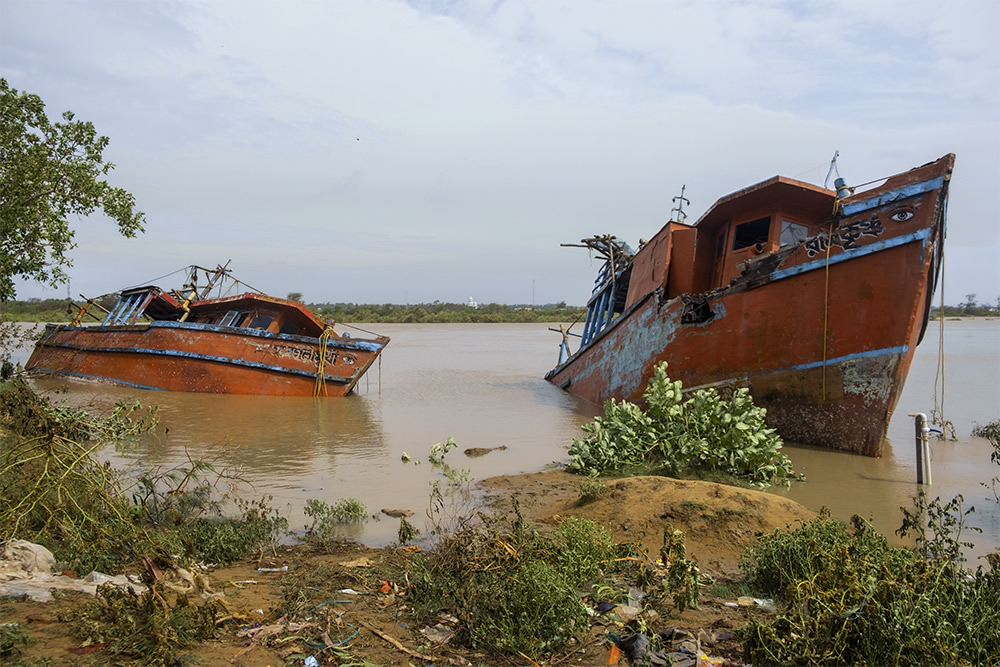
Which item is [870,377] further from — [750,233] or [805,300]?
[750,233]

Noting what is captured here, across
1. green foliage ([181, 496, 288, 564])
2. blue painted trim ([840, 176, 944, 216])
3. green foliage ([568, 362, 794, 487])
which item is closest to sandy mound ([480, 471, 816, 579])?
green foliage ([568, 362, 794, 487])

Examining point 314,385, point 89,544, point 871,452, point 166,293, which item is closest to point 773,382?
point 871,452

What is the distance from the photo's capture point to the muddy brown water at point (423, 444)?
669cm

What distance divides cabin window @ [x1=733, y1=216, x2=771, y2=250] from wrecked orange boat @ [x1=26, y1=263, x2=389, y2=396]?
26.5 ft

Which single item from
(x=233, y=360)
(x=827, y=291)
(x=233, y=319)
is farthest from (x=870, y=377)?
(x=233, y=319)

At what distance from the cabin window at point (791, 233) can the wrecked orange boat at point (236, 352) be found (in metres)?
8.80

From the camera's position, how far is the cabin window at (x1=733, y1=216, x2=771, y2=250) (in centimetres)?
1060

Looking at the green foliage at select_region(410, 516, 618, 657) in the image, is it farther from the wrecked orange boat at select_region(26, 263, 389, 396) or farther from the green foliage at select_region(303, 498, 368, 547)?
the wrecked orange boat at select_region(26, 263, 389, 396)

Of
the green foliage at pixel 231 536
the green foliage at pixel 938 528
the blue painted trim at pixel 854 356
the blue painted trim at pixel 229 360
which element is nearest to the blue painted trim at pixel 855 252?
the blue painted trim at pixel 854 356

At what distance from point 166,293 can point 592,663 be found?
16.7 m

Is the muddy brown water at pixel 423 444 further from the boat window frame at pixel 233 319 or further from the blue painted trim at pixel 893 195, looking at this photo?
the blue painted trim at pixel 893 195

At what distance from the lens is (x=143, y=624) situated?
9.96 feet

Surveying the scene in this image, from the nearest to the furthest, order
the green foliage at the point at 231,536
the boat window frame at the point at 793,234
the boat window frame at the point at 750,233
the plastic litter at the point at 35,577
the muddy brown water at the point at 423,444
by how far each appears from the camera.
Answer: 1. the plastic litter at the point at 35,577
2. the green foliage at the point at 231,536
3. the muddy brown water at the point at 423,444
4. the boat window frame at the point at 793,234
5. the boat window frame at the point at 750,233

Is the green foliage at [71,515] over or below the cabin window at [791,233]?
below
